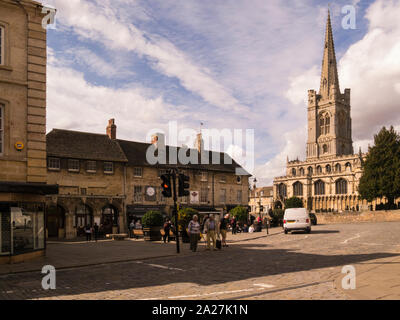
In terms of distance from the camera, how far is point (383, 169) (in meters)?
65.6

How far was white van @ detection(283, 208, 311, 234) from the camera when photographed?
2806 cm

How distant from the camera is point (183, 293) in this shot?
333 inches

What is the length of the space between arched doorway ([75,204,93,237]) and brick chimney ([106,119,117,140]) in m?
8.74

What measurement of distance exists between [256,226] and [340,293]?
2745 cm

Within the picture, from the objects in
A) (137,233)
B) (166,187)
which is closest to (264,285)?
(166,187)

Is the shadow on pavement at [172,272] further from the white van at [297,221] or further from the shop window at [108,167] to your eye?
the shop window at [108,167]

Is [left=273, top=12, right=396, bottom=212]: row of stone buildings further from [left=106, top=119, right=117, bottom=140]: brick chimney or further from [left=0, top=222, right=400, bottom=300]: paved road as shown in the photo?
[left=0, top=222, right=400, bottom=300]: paved road

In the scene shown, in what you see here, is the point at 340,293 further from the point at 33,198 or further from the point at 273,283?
A: the point at 33,198

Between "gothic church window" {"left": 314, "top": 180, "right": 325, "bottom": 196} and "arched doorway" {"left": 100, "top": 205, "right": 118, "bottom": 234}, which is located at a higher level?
"gothic church window" {"left": 314, "top": 180, "right": 325, "bottom": 196}

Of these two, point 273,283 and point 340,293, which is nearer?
point 340,293

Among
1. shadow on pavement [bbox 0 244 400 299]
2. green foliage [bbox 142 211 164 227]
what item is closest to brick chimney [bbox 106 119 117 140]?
green foliage [bbox 142 211 164 227]

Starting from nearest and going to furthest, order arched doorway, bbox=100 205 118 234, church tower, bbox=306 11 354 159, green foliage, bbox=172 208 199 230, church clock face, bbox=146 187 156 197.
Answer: green foliage, bbox=172 208 199 230
arched doorway, bbox=100 205 118 234
church clock face, bbox=146 187 156 197
church tower, bbox=306 11 354 159

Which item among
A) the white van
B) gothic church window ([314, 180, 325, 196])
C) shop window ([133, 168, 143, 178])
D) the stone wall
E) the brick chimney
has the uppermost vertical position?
the brick chimney
